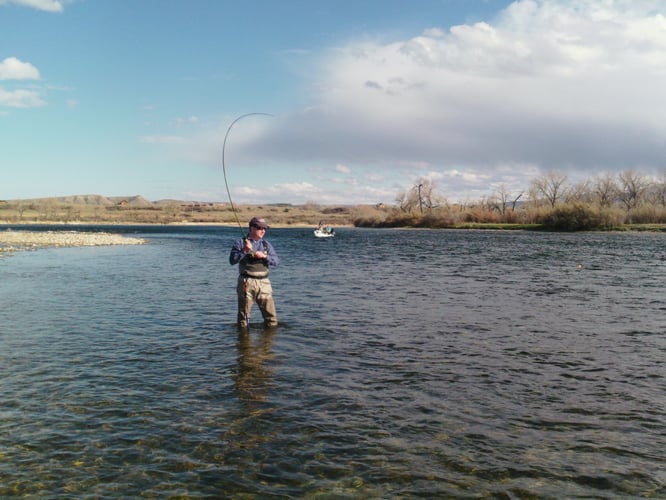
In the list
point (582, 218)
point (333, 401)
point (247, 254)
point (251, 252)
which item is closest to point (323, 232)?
point (582, 218)

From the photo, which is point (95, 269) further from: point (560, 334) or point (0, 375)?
point (560, 334)

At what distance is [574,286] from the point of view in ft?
74.1

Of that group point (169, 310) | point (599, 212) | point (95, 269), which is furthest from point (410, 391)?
point (599, 212)

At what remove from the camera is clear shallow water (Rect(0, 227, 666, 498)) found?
18.1 ft

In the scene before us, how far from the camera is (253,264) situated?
1153 centimetres

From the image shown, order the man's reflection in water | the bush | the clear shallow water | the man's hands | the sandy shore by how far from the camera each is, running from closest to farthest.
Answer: the clear shallow water < the man's reflection in water < the man's hands < the sandy shore < the bush

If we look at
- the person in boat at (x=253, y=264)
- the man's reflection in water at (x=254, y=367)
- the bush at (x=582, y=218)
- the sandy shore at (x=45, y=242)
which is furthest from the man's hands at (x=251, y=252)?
the bush at (x=582, y=218)

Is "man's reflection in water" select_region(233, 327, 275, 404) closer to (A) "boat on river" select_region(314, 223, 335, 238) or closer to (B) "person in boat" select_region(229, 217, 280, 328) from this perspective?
(B) "person in boat" select_region(229, 217, 280, 328)

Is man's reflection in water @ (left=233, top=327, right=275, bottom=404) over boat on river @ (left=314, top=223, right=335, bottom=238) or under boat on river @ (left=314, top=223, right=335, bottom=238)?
under

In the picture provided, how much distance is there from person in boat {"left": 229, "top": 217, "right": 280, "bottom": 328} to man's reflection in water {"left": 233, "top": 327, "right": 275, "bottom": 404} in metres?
0.72

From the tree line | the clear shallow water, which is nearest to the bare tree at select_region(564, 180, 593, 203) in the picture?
the tree line

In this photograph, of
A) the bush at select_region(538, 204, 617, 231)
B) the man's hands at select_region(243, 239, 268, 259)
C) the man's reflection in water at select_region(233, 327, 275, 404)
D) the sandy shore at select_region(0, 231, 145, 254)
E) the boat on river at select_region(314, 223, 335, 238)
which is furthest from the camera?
the bush at select_region(538, 204, 617, 231)

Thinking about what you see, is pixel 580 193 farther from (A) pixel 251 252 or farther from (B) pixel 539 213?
(A) pixel 251 252

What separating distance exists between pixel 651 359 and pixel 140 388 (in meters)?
9.78
